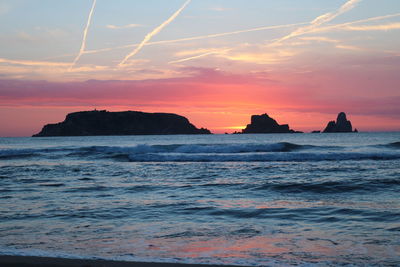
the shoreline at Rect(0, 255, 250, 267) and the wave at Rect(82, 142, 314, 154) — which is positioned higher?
the wave at Rect(82, 142, 314, 154)

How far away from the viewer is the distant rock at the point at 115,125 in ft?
539

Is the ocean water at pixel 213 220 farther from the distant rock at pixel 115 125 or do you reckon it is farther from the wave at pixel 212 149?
the distant rock at pixel 115 125

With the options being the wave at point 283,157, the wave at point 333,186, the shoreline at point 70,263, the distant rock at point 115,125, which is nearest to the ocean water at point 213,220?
the wave at point 333,186

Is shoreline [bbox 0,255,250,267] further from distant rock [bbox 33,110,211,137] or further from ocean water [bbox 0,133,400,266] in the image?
distant rock [bbox 33,110,211,137]

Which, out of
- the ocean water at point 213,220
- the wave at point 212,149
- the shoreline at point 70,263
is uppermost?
the wave at point 212,149

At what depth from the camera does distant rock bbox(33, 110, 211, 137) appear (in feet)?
539

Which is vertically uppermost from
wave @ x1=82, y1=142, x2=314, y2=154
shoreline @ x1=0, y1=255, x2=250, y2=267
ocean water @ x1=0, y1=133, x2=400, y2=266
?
wave @ x1=82, y1=142, x2=314, y2=154

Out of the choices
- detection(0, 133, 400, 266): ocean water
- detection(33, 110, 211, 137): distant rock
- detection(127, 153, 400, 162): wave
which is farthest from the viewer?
detection(33, 110, 211, 137): distant rock

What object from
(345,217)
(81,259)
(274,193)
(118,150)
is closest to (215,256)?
(81,259)

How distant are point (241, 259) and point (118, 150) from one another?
38832 mm

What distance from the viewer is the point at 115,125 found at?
6654 inches

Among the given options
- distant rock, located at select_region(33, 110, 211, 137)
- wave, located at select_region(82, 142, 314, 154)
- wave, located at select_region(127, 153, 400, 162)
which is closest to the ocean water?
wave, located at select_region(127, 153, 400, 162)

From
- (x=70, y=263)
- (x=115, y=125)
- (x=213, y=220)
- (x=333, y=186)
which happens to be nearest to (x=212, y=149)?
(x=333, y=186)

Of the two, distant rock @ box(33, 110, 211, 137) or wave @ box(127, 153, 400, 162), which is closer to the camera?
wave @ box(127, 153, 400, 162)
